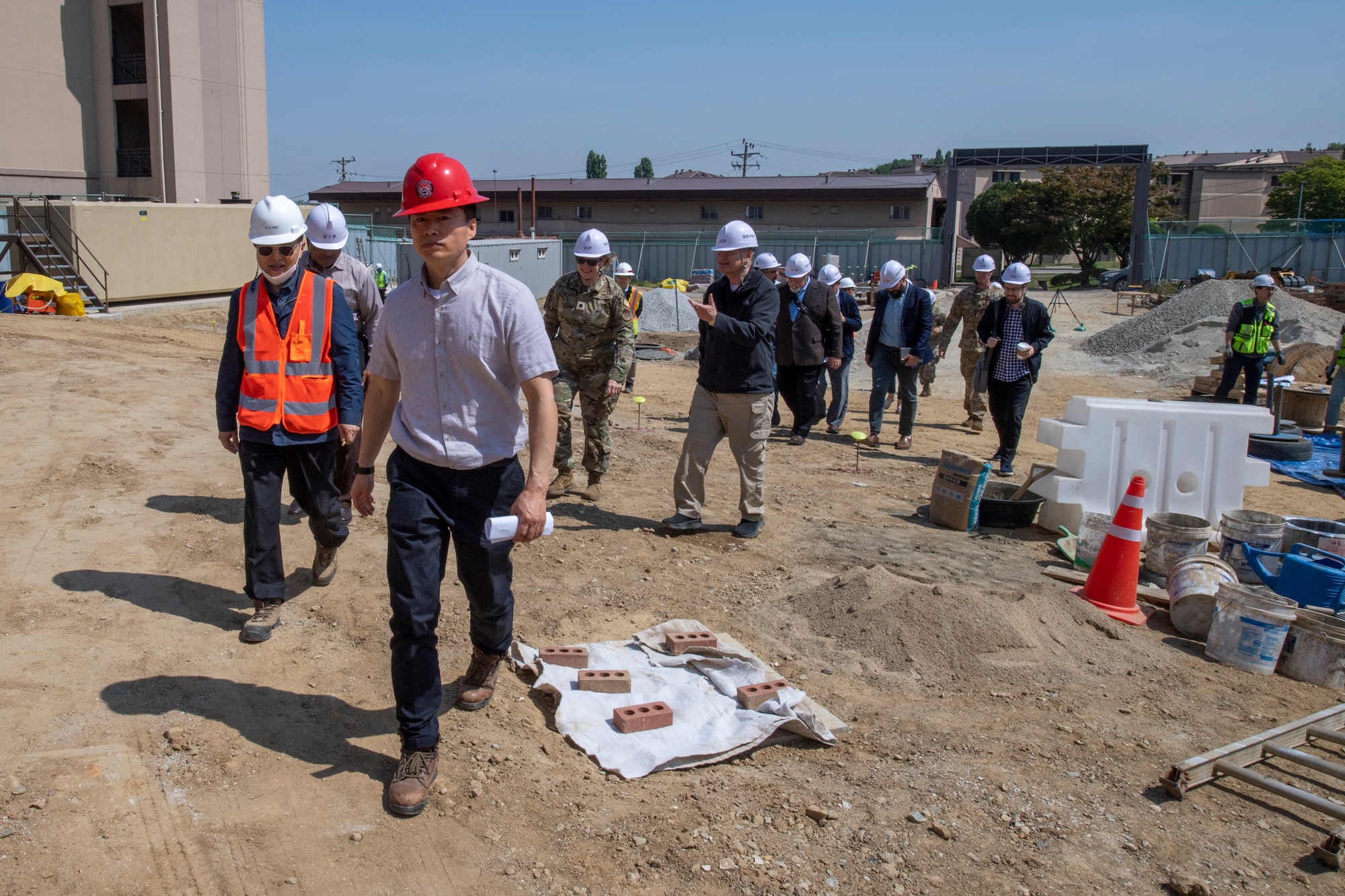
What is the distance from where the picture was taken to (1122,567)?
563 cm

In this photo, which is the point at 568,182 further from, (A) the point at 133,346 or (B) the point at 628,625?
(B) the point at 628,625

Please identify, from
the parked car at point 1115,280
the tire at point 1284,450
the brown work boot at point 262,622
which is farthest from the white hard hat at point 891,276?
the parked car at point 1115,280

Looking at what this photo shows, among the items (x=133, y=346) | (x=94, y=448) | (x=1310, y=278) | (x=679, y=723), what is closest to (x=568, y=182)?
(x=1310, y=278)

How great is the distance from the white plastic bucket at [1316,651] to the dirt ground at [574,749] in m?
0.11

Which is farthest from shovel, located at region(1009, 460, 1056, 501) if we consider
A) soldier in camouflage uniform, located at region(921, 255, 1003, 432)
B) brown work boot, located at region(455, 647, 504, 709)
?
brown work boot, located at region(455, 647, 504, 709)

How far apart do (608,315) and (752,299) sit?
1.12 metres

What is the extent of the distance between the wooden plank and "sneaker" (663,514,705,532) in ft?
7.41

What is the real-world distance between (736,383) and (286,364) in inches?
114

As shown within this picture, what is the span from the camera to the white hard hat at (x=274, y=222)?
14.1 feet

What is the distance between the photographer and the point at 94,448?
7152mm

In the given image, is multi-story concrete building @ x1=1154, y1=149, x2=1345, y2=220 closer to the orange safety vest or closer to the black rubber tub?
the black rubber tub

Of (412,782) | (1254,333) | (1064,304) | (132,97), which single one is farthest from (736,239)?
(132,97)

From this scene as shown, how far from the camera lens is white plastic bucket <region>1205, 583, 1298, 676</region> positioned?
4.95 metres

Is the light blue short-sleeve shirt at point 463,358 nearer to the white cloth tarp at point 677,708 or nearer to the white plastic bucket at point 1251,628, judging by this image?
the white cloth tarp at point 677,708
